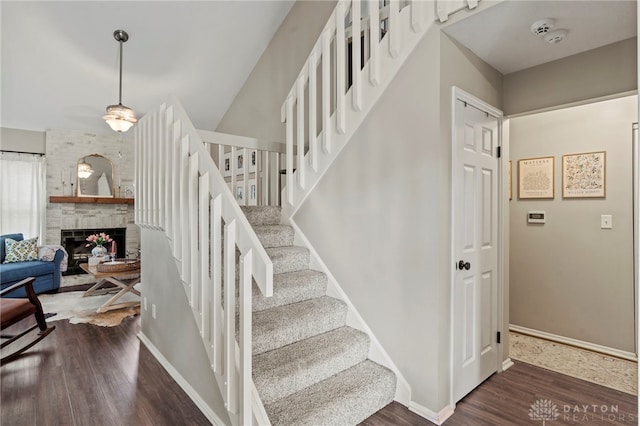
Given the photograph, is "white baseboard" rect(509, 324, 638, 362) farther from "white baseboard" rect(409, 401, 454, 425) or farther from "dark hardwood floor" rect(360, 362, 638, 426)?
"white baseboard" rect(409, 401, 454, 425)

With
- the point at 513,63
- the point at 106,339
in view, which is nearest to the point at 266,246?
the point at 106,339

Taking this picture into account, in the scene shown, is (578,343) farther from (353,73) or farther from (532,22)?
(353,73)

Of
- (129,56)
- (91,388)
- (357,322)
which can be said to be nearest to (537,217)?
(357,322)

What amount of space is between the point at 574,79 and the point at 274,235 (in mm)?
2631

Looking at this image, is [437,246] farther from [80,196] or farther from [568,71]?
[80,196]

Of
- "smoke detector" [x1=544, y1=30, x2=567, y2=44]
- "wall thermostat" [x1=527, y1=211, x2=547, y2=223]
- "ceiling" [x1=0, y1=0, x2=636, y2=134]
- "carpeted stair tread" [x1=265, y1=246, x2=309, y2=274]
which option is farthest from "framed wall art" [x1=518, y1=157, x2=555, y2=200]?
"carpeted stair tread" [x1=265, y1=246, x2=309, y2=274]

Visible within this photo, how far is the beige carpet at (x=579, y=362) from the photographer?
8.55 ft

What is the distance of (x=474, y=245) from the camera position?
2490 mm

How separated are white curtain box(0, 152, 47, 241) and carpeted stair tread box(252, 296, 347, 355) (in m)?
5.55

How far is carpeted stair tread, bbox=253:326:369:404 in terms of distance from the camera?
189 centimetres

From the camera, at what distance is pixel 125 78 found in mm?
4977

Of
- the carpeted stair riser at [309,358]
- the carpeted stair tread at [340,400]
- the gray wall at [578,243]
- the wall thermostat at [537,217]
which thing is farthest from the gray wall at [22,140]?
the wall thermostat at [537,217]

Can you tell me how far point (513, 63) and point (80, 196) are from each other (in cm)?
684

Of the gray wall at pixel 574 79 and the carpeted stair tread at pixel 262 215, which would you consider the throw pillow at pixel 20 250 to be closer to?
the carpeted stair tread at pixel 262 215
